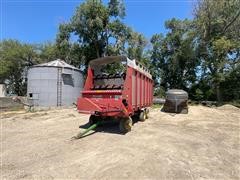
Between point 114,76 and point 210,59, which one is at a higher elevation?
point 210,59

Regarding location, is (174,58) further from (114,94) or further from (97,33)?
(114,94)

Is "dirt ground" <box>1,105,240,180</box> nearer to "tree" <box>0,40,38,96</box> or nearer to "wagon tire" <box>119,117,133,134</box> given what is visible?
"wagon tire" <box>119,117,133,134</box>

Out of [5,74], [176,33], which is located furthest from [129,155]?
[5,74]

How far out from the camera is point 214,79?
84.3 feet

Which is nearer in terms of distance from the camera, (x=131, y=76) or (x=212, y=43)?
(x=131, y=76)

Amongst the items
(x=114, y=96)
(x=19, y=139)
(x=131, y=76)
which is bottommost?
(x=19, y=139)

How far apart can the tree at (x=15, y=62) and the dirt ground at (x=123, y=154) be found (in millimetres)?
32177

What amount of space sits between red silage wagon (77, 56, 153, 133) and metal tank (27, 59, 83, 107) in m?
13.2

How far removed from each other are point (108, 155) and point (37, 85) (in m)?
18.6

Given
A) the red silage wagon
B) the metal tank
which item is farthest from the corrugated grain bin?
the metal tank

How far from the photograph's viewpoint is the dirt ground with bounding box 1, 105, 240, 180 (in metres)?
5.70

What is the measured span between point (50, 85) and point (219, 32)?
57.4 feet

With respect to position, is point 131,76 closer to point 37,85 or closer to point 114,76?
point 114,76

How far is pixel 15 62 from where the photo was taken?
40469mm
